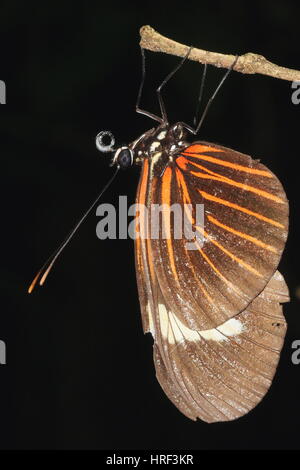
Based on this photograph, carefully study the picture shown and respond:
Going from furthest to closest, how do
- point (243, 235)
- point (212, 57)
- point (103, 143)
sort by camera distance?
1. point (103, 143)
2. point (243, 235)
3. point (212, 57)

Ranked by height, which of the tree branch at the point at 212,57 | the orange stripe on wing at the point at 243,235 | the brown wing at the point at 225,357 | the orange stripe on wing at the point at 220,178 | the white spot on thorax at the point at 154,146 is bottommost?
the brown wing at the point at 225,357

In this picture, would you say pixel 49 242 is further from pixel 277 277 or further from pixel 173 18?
pixel 277 277

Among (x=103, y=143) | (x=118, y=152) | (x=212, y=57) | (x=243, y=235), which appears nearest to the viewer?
(x=212, y=57)

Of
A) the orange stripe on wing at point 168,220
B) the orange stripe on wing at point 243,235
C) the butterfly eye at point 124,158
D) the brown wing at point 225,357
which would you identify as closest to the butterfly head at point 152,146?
the butterfly eye at point 124,158

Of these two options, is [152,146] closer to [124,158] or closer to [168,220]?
[124,158]

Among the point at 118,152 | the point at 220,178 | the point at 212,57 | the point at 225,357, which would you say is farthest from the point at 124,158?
the point at 225,357

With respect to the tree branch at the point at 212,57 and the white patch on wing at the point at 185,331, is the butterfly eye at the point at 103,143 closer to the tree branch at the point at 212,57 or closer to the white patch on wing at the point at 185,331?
the tree branch at the point at 212,57

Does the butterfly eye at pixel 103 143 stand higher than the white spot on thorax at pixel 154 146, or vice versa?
the butterfly eye at pixel 103 143
